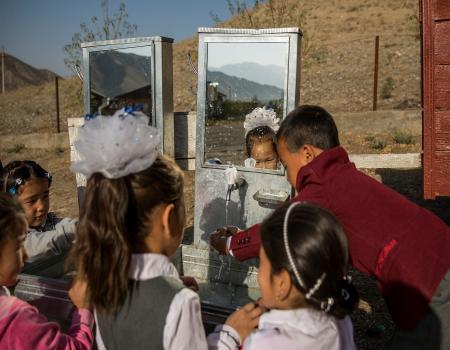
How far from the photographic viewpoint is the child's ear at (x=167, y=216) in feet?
4.76

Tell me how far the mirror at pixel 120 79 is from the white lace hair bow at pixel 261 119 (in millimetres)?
781

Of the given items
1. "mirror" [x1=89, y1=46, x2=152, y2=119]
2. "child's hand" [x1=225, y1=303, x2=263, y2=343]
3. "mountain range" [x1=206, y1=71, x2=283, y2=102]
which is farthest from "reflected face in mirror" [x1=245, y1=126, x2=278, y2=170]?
"child's hand" [x1=225, y1=303, x2=263, y2=343]

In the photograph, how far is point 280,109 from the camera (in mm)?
2990

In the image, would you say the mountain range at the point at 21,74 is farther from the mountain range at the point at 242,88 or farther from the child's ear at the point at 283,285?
the child's ear at the point at 283,285

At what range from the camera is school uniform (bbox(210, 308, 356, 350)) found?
1.34m

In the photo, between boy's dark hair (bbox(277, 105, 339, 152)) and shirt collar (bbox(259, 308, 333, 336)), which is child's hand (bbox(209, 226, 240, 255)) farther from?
shirt collar (bbox(259, 308, 333, 336))

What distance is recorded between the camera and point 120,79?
141 inches

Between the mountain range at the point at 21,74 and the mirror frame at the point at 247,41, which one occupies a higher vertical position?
the mountain range at the point at 21,74

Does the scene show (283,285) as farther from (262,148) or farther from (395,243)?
(262,148)

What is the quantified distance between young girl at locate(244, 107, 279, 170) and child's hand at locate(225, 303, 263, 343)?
163 centimetres

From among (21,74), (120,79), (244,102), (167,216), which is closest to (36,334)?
(167,216)

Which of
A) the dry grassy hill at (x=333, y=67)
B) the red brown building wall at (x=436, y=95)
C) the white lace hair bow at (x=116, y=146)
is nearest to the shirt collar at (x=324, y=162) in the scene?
the white lace hair bow at (x=116, y=146)

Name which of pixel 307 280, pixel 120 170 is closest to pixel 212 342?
pixel 307 280

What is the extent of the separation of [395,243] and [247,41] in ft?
5.83
